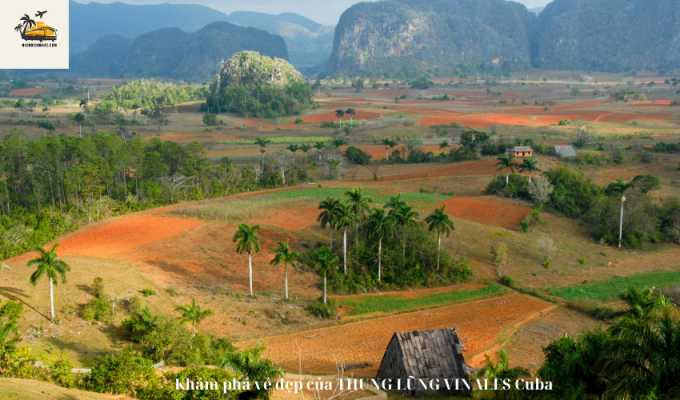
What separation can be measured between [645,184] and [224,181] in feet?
127

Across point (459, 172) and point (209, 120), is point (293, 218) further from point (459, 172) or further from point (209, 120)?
point (209, 120)

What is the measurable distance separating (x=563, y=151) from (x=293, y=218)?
37.3 m

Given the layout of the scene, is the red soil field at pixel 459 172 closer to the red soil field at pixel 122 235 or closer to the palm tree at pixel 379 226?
the red soil field at pixel 122 235

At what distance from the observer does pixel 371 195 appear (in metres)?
48.5

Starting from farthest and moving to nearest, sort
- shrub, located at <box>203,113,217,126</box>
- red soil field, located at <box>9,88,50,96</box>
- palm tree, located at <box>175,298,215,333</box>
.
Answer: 1. red soil field, located at <box>9,88,50,96</box>
2. shrub, located at <box>203,113,217,126</box>
3. palm tree, located at <box>175,298,215,333</box>

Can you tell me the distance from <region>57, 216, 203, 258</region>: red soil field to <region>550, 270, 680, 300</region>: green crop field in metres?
25.5

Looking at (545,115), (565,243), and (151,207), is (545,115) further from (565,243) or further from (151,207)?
(151,207)

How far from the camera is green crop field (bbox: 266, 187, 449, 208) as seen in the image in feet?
152

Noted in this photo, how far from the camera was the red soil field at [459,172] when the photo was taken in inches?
2319

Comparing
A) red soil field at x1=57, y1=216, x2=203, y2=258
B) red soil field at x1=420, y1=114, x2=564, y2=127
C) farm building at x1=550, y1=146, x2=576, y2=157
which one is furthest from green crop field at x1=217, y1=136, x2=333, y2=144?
red soil field at x1=57, y1=216, x2=203, y2=258

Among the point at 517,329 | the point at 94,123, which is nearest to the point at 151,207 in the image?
the point at 517,329

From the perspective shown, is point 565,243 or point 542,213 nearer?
point 565,243

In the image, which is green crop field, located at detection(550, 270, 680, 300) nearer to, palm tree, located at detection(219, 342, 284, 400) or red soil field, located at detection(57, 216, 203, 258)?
palm tree, located at detection(219, 342, 284, 400)

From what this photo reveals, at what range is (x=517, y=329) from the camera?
26.3 meters
